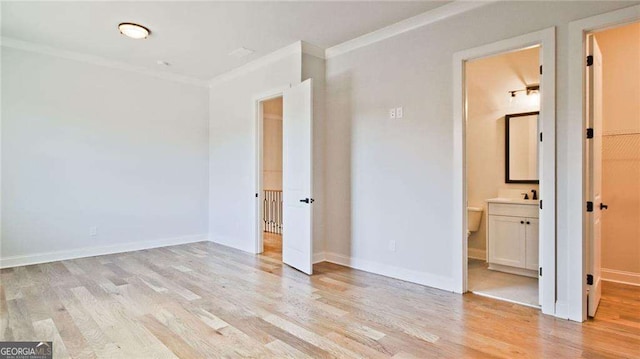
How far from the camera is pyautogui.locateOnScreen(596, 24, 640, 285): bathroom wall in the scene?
138 inches

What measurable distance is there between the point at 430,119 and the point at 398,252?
1418 mm

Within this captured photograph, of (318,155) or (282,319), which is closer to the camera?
(282,319)

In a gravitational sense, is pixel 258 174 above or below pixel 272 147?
below

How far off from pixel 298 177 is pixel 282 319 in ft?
5.90

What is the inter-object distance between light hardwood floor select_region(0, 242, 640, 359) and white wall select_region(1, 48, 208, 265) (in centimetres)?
81

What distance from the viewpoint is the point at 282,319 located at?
2670 millimetres

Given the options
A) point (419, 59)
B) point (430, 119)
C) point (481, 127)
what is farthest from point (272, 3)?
point (481, 127)

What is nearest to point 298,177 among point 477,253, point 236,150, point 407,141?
point 407,141

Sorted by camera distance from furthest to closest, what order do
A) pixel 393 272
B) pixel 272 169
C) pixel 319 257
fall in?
pixel 272 169, pixel 319 257, pixel 393 272

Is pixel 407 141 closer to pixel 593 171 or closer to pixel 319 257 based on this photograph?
pixel 593 171

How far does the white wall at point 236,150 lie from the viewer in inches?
190

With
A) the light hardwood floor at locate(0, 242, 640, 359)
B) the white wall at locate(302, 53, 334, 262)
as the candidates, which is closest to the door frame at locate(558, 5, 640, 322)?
the light hardwood floor at locate(0, 242, 640, 359)

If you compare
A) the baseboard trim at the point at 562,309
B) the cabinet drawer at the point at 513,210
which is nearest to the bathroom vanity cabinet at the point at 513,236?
the cabinet drawer at the point at 513,210

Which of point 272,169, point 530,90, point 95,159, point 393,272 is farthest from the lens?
point 272,169
